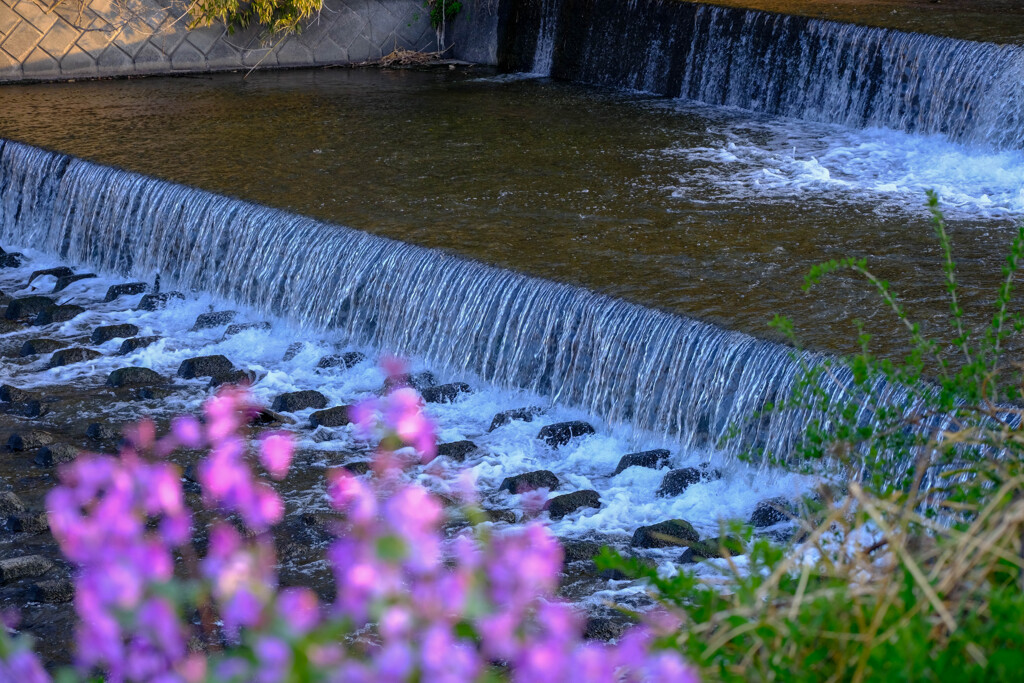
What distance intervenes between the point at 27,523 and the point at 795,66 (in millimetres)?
6170

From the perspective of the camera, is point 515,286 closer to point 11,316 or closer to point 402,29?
point 11,316

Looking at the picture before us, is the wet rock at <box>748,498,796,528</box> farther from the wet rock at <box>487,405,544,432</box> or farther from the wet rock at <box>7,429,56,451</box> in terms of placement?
the wet rock at <box>7,429,56,451</box>

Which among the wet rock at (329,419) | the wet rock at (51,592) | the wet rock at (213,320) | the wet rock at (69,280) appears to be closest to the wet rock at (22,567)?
the wet rock at (51,592)

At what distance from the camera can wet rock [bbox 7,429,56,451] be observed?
512 cm

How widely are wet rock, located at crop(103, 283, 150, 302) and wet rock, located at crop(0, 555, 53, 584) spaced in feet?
10.5

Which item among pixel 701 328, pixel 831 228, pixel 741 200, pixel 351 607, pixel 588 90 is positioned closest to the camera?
pixel 351 607

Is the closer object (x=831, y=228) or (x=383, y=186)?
(x=831, y=228)

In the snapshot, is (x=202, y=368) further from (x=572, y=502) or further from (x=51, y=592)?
(x=572, y=502)

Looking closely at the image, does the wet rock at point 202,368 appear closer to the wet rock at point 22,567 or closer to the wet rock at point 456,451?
the wet rock at point 456,451

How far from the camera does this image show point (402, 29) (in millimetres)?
11352

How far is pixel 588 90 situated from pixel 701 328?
5.33m

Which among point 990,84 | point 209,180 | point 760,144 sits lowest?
point 209,180

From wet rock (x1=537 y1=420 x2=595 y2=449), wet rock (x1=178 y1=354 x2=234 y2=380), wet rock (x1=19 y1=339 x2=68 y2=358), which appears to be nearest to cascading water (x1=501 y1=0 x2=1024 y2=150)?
wet rock (x1=537 y1=420 x2=595 y2=449)

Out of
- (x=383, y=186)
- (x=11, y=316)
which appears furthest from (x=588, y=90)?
(x=11, y=316)
